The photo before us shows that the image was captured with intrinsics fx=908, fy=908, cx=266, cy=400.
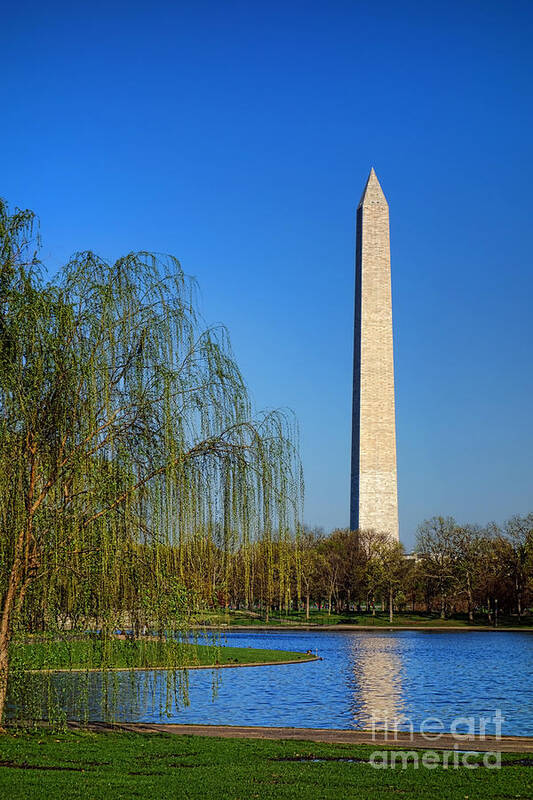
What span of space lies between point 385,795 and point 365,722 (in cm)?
989

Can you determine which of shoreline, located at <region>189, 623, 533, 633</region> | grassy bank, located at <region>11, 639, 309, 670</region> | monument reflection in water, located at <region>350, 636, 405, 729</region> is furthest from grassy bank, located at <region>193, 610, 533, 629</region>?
grassy bank, located at <region>11, 639, 309, 670</region>

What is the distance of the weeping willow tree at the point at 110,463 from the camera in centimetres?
1200

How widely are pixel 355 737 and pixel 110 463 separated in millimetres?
8154

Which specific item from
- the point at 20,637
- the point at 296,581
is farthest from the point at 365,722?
the point at 20,637

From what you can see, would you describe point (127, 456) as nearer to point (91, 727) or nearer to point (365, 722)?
point (91, 727)

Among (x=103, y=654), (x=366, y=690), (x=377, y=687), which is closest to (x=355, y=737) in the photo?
(x=103, y=654)

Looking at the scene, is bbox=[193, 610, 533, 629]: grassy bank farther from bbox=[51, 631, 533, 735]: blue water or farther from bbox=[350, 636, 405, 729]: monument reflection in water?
bbox=[51, 631, 533, 735]: blue water

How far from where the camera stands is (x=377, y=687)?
28234mm

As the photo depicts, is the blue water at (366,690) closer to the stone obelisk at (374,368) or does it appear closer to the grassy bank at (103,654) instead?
the grassy bank at (103,654)

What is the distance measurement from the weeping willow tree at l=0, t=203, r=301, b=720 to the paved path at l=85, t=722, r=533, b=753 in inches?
205

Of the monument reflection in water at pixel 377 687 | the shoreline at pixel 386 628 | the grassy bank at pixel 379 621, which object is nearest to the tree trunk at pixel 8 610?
the monument reflection in water at pixel 377 687

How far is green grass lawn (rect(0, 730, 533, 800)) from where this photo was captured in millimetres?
11133

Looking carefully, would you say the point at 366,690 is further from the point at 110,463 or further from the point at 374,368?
the point at 374,368

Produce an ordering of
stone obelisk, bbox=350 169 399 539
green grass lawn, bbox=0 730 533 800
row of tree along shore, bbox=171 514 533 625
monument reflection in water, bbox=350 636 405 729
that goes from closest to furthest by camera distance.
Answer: green grass lawn, bbox=0 730 533 800 → monument reflection in water, bbox=350 636 405 729 → stone obelisk, bbox=350 169 399 539 → row of tree along shore, bbox=171 514 533 625
